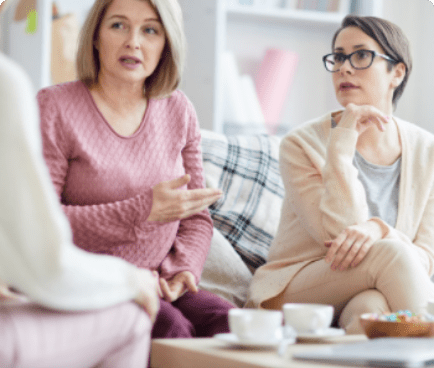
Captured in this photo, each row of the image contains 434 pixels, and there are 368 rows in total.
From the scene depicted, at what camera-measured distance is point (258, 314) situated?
98 centimetres

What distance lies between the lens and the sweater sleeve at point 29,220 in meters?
0.69

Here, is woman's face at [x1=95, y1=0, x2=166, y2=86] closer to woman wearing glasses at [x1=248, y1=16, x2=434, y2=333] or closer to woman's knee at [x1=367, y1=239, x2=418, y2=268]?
woman wearing glasses at [x1=248, y1=16, x2=434, y2=333]

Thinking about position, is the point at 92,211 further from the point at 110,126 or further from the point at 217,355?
the point at 217,355

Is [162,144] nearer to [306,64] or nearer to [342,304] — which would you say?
[342,304]

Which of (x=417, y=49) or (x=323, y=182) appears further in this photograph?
(x=417, y=49)

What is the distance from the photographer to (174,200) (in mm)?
1275

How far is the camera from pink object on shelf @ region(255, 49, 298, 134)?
308 centimetres

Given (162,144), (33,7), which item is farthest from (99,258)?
(33,7)

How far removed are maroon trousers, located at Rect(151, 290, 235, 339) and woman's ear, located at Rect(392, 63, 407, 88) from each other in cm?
84

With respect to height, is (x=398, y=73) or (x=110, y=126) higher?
(x=398, y=73)

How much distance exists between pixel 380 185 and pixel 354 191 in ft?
0.66

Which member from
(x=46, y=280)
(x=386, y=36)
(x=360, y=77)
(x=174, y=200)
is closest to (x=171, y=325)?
(x=174, y=200)

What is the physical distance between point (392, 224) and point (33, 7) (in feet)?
5.99

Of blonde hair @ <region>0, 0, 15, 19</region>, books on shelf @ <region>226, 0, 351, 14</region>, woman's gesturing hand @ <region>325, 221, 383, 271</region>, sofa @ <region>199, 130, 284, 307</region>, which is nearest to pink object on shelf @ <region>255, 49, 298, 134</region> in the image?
books on shelf @ <region>226, 0, 351, 14</region>
